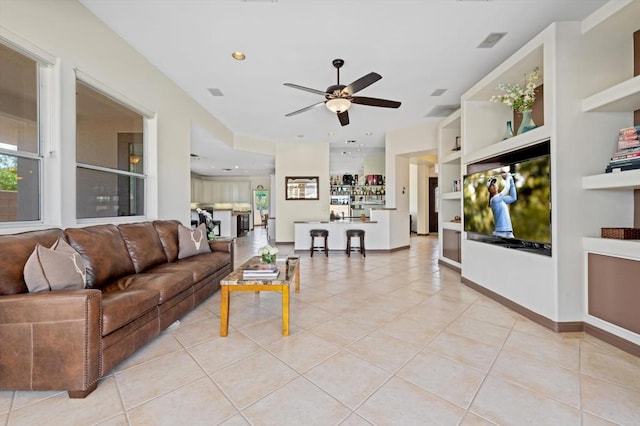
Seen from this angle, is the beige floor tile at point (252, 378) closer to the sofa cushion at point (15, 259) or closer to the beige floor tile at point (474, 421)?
the beige floor tile at point (474, 421)

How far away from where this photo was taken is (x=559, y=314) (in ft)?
8.01

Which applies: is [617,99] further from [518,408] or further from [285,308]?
[285,308]

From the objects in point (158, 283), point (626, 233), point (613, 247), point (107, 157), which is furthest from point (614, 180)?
point (107, 157)

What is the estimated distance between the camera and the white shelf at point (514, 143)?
2604 millimetres

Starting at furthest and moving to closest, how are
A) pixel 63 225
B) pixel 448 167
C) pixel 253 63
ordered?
pixel 448 167 → pixel 253 63 → pixel 63 225

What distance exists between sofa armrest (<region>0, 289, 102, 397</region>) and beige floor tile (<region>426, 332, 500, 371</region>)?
2308mm

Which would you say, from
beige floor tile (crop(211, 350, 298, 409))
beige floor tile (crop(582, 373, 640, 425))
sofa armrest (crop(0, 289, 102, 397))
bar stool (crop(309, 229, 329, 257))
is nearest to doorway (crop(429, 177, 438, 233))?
bar stool (crop(309, 229, 329, 257))

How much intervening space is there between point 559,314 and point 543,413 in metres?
1.37

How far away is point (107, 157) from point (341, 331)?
127 inches

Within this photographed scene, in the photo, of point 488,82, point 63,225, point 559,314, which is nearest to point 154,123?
point 63,225

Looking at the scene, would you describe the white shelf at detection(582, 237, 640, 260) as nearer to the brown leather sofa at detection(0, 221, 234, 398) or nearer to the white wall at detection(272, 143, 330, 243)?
the brown leather sofa at detection(0, 221, 234, 398)

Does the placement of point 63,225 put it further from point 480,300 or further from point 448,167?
point 448,167

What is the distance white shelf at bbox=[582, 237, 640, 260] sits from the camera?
6.85 ft

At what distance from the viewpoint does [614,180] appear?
2217 mm
